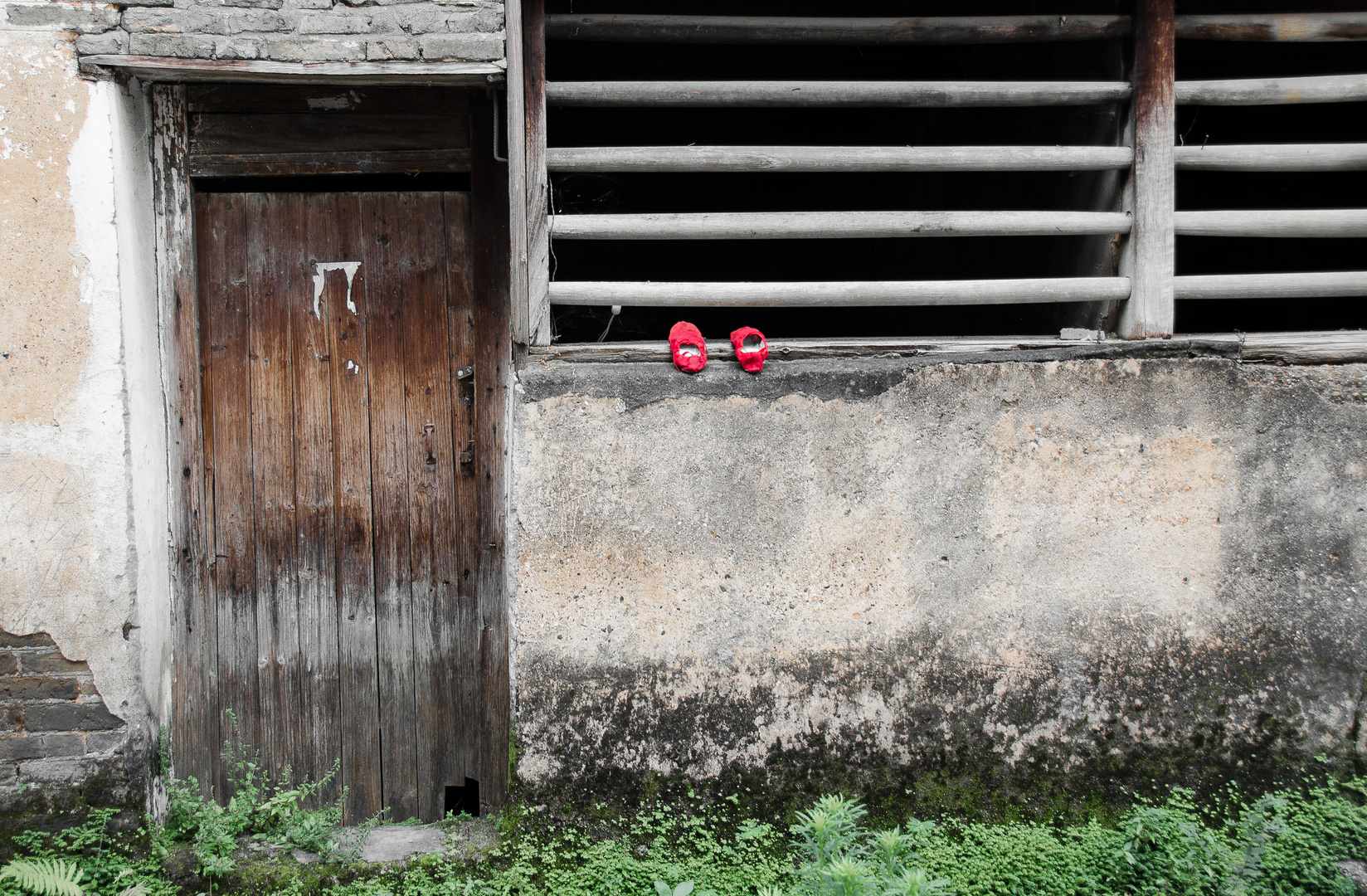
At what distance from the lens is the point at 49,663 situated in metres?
2.69

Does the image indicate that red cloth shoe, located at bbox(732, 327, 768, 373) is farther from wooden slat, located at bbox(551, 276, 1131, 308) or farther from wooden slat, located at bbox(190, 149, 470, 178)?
wooden slat, located at bbox(190, 149, 470, 178)

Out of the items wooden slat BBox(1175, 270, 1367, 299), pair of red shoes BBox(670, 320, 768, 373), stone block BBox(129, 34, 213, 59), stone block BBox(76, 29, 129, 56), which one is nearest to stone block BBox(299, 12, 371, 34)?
stone block BBox(129, 34, 213, 59)

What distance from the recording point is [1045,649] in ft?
9.43

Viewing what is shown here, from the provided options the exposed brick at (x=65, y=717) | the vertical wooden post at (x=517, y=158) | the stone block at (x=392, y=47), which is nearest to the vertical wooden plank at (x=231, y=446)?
the exposed brick at (x=65, y=717)

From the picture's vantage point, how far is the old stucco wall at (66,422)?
8.54 ft

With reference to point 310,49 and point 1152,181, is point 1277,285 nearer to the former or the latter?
point 1152,181

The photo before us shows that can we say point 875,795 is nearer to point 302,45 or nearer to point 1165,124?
point 1165,124

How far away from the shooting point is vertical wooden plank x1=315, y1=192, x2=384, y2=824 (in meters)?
3.09

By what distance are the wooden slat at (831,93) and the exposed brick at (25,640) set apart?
2.62 m

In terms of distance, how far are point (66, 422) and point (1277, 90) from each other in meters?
4.66

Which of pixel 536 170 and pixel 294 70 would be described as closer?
pixel 294 70

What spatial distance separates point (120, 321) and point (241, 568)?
1.03 meters

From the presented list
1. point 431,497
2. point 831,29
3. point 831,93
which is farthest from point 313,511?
point 831,29

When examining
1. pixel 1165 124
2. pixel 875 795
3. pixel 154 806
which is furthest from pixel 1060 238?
pixel 154 806
